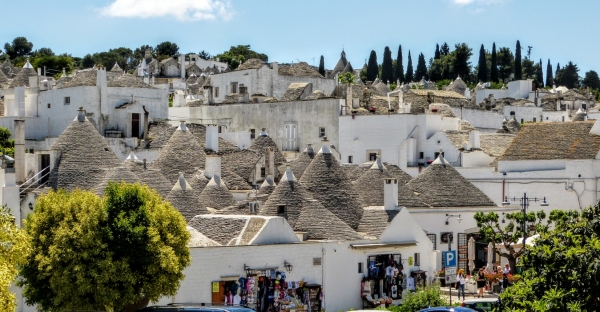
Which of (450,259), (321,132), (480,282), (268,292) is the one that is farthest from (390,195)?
(321,132)

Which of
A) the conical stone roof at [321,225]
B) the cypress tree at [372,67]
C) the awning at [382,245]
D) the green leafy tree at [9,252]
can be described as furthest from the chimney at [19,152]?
the cypress tree at [372,67]

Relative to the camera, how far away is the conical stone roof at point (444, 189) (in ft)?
176

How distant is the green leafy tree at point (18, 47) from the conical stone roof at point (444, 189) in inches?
4955

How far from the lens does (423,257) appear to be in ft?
150

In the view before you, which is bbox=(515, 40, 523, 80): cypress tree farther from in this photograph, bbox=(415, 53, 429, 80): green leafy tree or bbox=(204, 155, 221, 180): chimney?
bbox=(204, 155, 221, 180): chimney

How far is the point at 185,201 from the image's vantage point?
4431 centimetres

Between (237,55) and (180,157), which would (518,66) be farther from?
(180,157)

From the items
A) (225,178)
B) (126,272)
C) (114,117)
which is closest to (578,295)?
(126,272)

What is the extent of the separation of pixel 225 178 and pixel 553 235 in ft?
102

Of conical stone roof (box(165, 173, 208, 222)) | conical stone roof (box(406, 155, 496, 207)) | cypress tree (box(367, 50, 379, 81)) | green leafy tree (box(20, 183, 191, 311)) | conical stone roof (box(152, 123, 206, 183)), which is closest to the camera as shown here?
green leafy tree (box(20, 183, 191, 311))

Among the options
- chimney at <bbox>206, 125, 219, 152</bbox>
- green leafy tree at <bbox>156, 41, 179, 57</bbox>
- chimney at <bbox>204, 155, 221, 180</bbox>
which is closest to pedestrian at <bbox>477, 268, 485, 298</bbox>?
chimney at <bbox>204, 155, 221, 180</bbox>

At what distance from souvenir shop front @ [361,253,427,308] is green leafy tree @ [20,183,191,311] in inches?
411

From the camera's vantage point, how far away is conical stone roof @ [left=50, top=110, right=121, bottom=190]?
43969mm

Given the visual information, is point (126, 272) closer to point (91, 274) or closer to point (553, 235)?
point (91, 274)
